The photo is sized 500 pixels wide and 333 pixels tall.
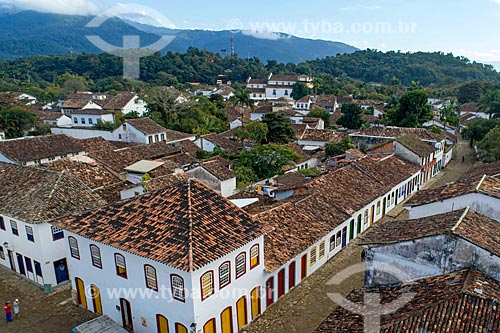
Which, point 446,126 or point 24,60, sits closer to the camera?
point 446,126

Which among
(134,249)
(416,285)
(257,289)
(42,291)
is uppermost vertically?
(134,249)

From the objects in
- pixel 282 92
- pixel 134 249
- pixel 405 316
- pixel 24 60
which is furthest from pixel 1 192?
pixel 24 60

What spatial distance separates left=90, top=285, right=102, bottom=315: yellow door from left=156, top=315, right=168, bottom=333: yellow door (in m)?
3.68

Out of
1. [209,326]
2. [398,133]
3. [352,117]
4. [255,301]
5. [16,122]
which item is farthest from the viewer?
[352,117]

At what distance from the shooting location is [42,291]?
20.1 meters

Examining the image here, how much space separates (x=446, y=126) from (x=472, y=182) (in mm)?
38651

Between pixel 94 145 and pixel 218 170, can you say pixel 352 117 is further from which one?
pixel 94 145

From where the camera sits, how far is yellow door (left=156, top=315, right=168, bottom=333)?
15.1m

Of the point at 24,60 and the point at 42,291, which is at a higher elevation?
the point at 24,60

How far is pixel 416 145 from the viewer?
1489 inches

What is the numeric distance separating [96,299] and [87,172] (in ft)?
42.4

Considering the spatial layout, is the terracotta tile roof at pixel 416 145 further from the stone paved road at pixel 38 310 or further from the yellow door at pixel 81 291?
the stone paved road at pixel 38 310

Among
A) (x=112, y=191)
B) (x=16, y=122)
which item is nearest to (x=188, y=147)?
(x=112, y=191)

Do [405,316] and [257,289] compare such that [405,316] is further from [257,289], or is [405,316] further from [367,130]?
[367,130]
